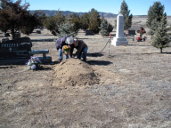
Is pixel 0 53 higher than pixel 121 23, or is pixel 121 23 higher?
pixel 121 23

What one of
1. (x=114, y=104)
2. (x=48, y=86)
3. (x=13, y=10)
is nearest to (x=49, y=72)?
(x=48, y=86)

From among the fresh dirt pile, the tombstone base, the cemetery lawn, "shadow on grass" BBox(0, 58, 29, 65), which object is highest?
the tombstone base

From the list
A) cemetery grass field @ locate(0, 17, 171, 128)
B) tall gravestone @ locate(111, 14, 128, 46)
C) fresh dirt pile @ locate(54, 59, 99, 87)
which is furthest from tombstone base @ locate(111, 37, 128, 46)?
fresh dirt pile @ locate(54, 59, 99, 87)

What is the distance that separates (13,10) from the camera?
74.9 ft

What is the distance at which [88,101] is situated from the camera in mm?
6465

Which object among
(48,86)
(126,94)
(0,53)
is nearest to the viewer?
(126,94)

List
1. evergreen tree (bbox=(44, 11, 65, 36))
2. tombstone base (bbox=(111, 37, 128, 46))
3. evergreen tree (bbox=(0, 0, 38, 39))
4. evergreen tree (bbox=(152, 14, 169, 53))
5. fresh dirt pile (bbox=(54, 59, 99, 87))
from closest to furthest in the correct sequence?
fresh dirt pile (bbox=(54, 59, 99, 87)), evergreen tree (bbox=(152, 14, 169, 53)), tombstone base (bbox=(111, 37, 128, 46)), evergreen tree (bbox=(0, 0, 38, 39)), evergreen tree (bbox=(44, 11, 65, 36))

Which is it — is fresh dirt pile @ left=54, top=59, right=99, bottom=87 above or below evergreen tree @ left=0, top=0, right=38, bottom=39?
below

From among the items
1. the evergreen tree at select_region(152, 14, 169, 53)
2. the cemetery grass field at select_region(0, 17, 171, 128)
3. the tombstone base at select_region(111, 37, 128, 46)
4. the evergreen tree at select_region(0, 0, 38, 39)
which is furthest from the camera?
the evergreen tree at select_region(0, 0, 38, 39)

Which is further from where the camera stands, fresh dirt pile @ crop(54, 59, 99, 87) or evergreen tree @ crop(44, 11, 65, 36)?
evergreen tree @ crop(44, 11, 65, 36)

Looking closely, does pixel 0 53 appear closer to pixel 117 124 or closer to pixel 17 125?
pixel 17 125

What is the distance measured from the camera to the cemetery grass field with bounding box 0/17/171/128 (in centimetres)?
524

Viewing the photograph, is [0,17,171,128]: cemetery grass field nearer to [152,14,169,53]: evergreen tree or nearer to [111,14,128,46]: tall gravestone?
[152,14,169,53]: evergreen tree

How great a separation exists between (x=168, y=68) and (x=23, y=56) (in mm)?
7666
